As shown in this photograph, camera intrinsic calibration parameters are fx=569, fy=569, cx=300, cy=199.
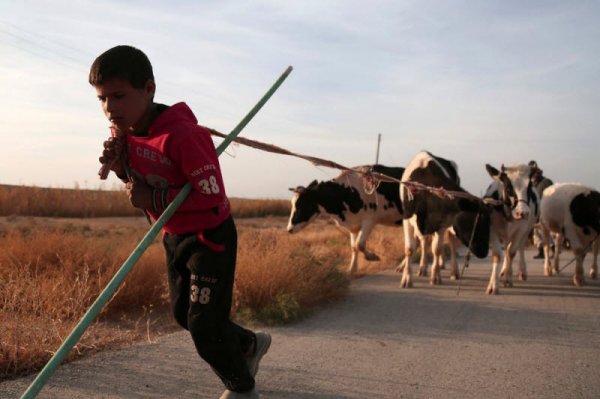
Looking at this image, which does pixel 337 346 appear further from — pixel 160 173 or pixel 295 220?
pixel 295 220

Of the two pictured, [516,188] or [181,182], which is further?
[516,188]

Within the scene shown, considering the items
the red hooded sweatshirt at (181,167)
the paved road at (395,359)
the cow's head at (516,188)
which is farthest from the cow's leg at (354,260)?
the red hooded sweatshirt at (181,167)

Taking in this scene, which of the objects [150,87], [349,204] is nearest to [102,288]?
[150,87]

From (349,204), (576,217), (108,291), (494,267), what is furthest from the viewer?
(349,204)

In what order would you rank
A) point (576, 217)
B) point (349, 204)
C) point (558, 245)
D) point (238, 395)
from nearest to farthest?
point (238, 395) < point (576, 217) < point (558, 245) < point (349, 204)

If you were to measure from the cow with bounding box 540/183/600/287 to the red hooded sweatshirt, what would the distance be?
26.5 feet

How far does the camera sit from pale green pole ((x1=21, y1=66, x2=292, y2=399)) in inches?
91.2

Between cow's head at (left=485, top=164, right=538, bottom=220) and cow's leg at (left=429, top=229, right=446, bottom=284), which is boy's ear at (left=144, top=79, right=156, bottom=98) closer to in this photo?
cow's head at (left=485, top=164, right=538, bottom=220)

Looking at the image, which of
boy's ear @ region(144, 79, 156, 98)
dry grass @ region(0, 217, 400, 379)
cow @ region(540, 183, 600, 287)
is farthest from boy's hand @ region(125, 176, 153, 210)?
cow @ region(540, 183, 600, 287)

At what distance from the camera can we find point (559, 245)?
10883mm

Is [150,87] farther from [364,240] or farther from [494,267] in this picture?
[364,240]

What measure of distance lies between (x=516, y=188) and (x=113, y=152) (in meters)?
7.31

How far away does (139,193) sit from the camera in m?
2.96

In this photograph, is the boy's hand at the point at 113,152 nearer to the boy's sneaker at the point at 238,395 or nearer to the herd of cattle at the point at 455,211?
the boy's sneaker at the point at 238,395
